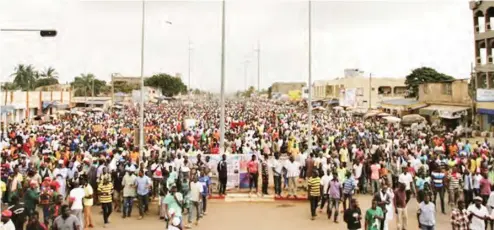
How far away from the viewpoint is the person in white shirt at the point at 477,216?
8453 mm

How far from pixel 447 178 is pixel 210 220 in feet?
20.4

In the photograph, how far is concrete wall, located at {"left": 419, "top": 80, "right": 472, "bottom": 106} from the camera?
116 ft

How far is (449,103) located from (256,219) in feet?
101

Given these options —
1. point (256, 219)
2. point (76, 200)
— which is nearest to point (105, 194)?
point (76, 200)

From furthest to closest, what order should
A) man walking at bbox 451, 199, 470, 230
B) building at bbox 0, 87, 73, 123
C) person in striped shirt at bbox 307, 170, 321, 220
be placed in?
building at bbox 0, 87, 73, 123 → person in striped shirt at bbox 307, 170, 321, 220 → man walking at bbox 451, 199, 470, 230

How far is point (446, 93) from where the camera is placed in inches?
1519

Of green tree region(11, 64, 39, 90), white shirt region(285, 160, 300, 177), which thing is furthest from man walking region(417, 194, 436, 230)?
green tree region(11, 64, 39, 90)

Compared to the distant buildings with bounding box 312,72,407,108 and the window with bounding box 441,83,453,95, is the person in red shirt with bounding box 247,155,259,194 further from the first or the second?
the distant buildings with bounding box 312,72,407,108

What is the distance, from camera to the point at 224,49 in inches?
698

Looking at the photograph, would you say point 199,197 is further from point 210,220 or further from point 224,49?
point 224,49

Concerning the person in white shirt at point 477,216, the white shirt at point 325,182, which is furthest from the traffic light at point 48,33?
the person in white shirt at point 477,216

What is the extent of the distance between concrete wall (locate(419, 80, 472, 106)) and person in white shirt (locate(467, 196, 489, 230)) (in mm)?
28542

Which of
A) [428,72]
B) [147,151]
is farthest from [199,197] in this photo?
[428,72]

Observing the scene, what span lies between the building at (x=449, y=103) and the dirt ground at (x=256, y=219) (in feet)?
76.8
